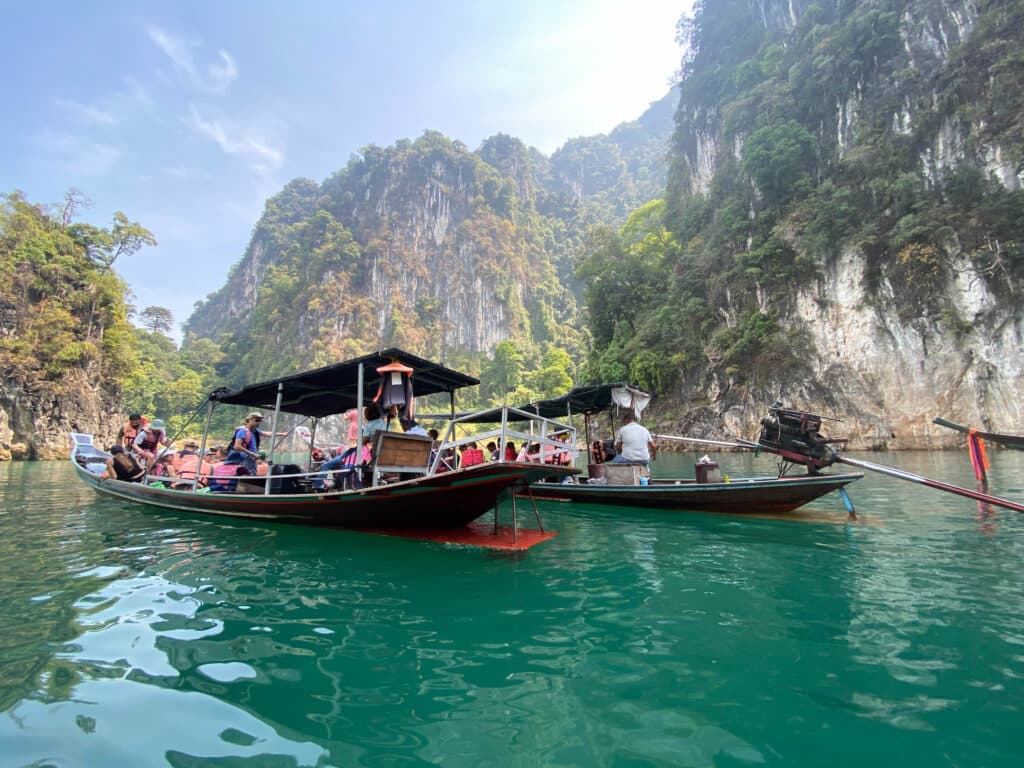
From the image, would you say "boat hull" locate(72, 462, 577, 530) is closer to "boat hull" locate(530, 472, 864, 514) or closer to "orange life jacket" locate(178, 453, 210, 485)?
"orange life jacket" locate(178, 453, 210, 485)

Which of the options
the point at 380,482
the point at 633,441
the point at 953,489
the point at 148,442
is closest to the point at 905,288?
the point at 953,489

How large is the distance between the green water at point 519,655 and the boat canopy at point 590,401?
3694mm

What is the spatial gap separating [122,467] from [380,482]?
23.3 ft

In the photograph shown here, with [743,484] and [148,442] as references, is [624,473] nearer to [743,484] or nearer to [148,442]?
[743,484]

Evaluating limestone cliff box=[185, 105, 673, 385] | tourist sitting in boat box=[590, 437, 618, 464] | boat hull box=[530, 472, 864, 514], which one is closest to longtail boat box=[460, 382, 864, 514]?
boat hull box=[530, 472, 864, 514]

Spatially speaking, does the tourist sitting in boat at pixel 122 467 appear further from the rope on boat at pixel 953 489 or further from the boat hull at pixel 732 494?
the rope on boat at pixel 953 489

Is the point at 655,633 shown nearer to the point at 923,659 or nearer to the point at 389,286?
the point at 923,659

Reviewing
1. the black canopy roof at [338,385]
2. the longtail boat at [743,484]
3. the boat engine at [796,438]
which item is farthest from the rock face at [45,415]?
the boat engine at [796,438]

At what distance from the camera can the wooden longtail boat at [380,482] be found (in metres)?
5.55

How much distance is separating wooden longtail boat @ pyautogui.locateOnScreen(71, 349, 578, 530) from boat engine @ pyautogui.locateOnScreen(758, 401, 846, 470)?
3496 mm

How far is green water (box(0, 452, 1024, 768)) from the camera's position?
6.70 feet

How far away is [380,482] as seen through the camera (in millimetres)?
6371

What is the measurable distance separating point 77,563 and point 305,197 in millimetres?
103096

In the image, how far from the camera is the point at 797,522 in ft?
23.4
